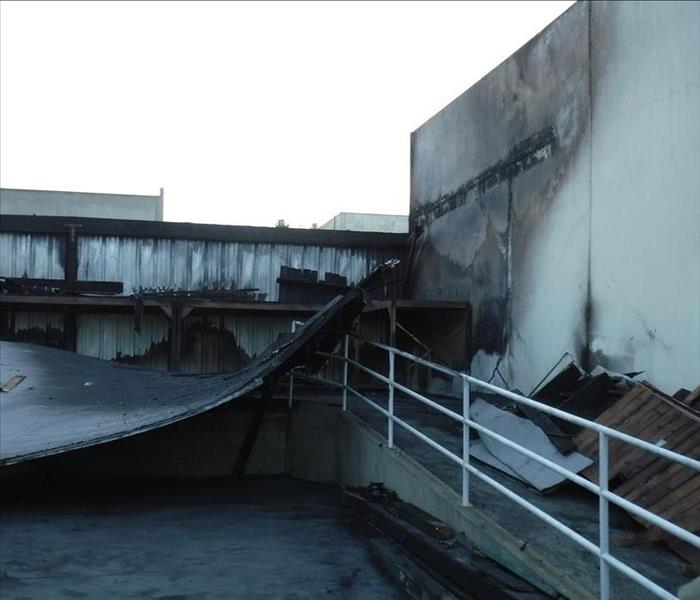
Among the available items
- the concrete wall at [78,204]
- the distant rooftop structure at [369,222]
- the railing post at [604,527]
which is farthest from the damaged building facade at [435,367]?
the concrete wall at [78,204]

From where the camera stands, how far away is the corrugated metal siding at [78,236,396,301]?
1298cm

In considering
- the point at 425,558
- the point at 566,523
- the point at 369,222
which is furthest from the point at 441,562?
the point at 369,222

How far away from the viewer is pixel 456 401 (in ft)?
31.3

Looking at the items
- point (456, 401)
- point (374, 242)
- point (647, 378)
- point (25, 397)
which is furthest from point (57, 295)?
point (647, 378)

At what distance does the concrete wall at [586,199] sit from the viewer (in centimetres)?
653

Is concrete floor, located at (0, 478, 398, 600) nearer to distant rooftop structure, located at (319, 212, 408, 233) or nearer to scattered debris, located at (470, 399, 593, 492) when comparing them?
scattered debris, located at (470, 399, 593, 492)

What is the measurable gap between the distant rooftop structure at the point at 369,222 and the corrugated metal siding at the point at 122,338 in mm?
16163

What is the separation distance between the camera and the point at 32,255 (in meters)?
12.9

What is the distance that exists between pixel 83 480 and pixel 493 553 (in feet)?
19.3

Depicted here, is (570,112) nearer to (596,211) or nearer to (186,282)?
(596,211)

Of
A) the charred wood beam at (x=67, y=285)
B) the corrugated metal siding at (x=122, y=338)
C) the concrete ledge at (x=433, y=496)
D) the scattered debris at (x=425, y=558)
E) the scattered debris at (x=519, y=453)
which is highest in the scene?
the charred wood beam at (x=67, y=285)

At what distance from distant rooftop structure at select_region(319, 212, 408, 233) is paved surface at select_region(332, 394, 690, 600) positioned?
75.5 ft

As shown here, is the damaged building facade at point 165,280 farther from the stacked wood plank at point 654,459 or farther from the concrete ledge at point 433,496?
the stacked wood plank at point 654,459

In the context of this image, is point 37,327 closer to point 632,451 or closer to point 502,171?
point 502,171
